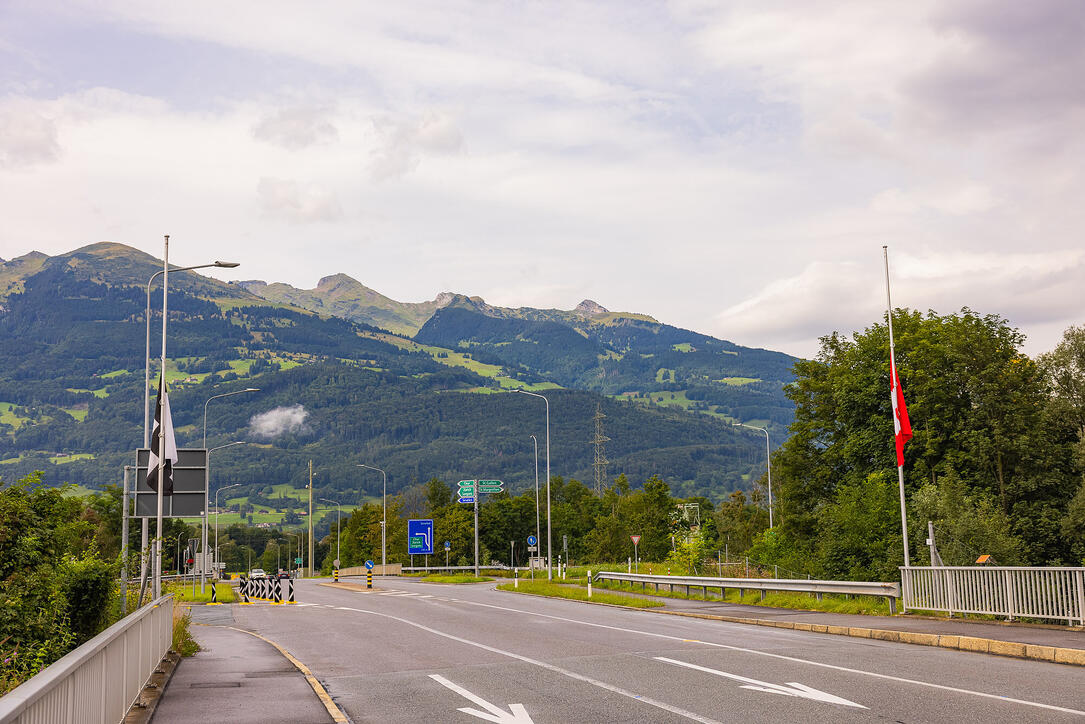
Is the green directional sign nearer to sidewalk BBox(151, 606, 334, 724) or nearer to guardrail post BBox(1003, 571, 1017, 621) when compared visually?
sidewalk BBox(151, 606, 334, 724)

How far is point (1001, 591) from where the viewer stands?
20.0 metres

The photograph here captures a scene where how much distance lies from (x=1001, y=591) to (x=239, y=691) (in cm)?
1514

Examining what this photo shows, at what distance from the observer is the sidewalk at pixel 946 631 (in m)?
15.5

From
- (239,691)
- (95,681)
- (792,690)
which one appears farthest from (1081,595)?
(95,681)

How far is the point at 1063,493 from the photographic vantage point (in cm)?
4594

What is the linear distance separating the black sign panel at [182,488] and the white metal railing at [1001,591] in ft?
61.8

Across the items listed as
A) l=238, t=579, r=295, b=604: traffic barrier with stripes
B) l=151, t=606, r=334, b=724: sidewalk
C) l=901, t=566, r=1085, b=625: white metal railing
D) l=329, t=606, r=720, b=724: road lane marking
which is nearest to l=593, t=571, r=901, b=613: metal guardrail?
l=901, t=566, r=1085, b=625: white metal railing

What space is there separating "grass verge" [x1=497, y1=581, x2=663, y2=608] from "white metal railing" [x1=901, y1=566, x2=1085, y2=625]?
11.0 m

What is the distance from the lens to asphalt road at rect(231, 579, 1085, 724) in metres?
10.7

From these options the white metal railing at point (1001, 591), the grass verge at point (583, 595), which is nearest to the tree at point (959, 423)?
the grass verge at point (583, 595)

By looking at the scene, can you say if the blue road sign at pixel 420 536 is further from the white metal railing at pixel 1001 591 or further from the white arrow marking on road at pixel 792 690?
the white arrow marking on road at pixel 792 690

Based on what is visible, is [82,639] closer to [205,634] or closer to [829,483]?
[205,634]

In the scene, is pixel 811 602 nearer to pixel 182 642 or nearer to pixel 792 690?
pixel 792 690

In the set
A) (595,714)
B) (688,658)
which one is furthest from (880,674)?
(595,714)
